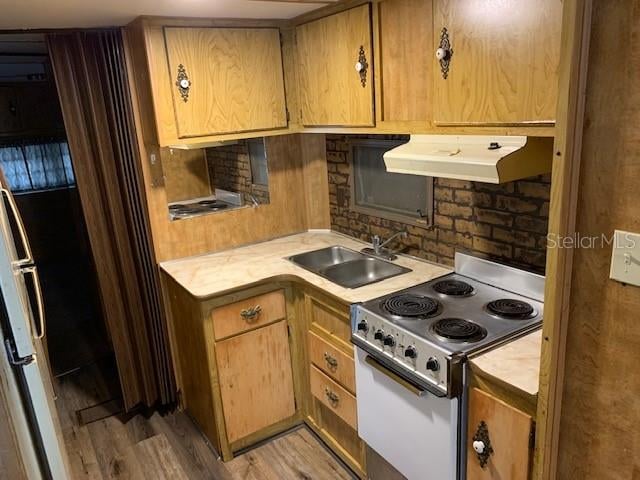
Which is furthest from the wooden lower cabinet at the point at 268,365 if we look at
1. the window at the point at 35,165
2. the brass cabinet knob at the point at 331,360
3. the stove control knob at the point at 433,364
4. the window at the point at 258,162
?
the window at the point at 35,165

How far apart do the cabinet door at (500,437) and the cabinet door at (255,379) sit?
3.78 ft

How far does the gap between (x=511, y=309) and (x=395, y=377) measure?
52cm

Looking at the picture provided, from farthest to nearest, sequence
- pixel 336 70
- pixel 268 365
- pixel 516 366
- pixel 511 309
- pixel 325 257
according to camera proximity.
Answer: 1. pixel 325 257
2. pixel 268 365
3. pixel 336 70
4. pixel 511 309
5. pixel 516 366

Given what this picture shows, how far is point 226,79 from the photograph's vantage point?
2.41 meters

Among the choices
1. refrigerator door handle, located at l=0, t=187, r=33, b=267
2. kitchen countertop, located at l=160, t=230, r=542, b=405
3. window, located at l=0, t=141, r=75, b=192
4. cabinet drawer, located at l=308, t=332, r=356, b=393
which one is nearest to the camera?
refrigerator door handle, located at l=0, t=187, r=33, b=267

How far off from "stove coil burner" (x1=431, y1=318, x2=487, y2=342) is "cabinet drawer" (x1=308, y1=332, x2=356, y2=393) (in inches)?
21.6

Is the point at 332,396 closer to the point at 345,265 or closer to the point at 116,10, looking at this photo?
the point at 345,265

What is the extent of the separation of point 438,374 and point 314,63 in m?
1.61

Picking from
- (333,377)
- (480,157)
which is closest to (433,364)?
(480,157)

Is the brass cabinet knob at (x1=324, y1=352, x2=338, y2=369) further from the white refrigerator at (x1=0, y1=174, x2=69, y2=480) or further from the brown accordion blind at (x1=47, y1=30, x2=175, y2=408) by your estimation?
the white refrigerator at (x1=0, y1=174, x2=69, y2=480)

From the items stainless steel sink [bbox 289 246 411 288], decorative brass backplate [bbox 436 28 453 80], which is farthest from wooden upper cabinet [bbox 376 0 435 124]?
stainless steel sink [bbox 289 246 411 288]

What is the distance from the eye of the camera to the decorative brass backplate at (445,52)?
172cm

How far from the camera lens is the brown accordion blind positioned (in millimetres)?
2379

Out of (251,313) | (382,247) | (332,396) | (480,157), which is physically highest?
(480,157)
